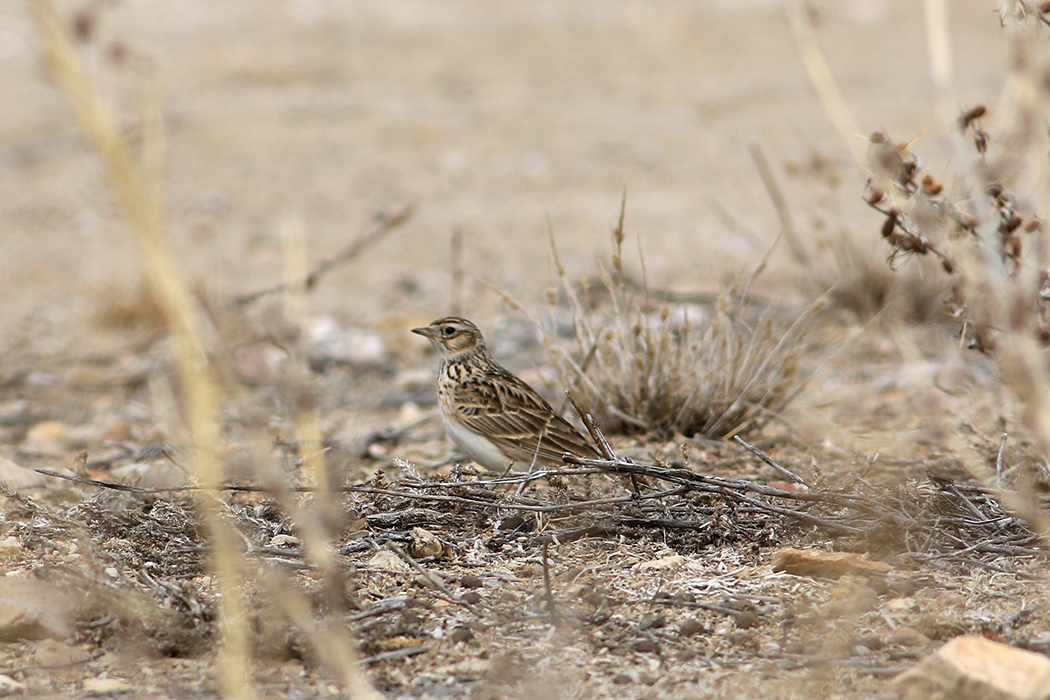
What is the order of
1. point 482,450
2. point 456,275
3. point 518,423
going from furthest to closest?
point 456,275 → point 518,423 → point 482,450

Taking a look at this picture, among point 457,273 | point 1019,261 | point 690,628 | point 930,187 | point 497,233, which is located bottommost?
point 497,233

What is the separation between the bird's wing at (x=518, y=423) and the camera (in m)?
4.34

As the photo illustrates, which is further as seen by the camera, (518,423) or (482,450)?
(518,423)

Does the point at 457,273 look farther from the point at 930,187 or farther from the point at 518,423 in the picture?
the point at 930,187

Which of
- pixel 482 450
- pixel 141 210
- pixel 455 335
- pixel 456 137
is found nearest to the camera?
pixel 141 210

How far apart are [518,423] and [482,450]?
20cm

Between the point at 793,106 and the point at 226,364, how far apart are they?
13.9 m

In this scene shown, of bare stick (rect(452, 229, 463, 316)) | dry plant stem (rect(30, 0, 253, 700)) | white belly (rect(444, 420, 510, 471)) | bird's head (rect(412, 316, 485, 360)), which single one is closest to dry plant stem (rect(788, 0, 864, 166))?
white belly (rect(444, 420, 510, 471))

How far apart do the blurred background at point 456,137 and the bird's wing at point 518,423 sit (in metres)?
0.57

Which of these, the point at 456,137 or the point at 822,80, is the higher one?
Answer: the point at 822,80

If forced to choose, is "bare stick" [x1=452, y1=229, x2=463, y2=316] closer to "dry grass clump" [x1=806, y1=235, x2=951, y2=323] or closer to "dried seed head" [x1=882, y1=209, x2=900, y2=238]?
"dry grass clump" [x1=806, y1=235, x2=951, y2=323]

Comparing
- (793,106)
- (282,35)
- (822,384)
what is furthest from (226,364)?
(282,35)

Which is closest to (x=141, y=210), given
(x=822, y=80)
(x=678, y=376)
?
(x=822, y=80)

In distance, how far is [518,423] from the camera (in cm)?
445
